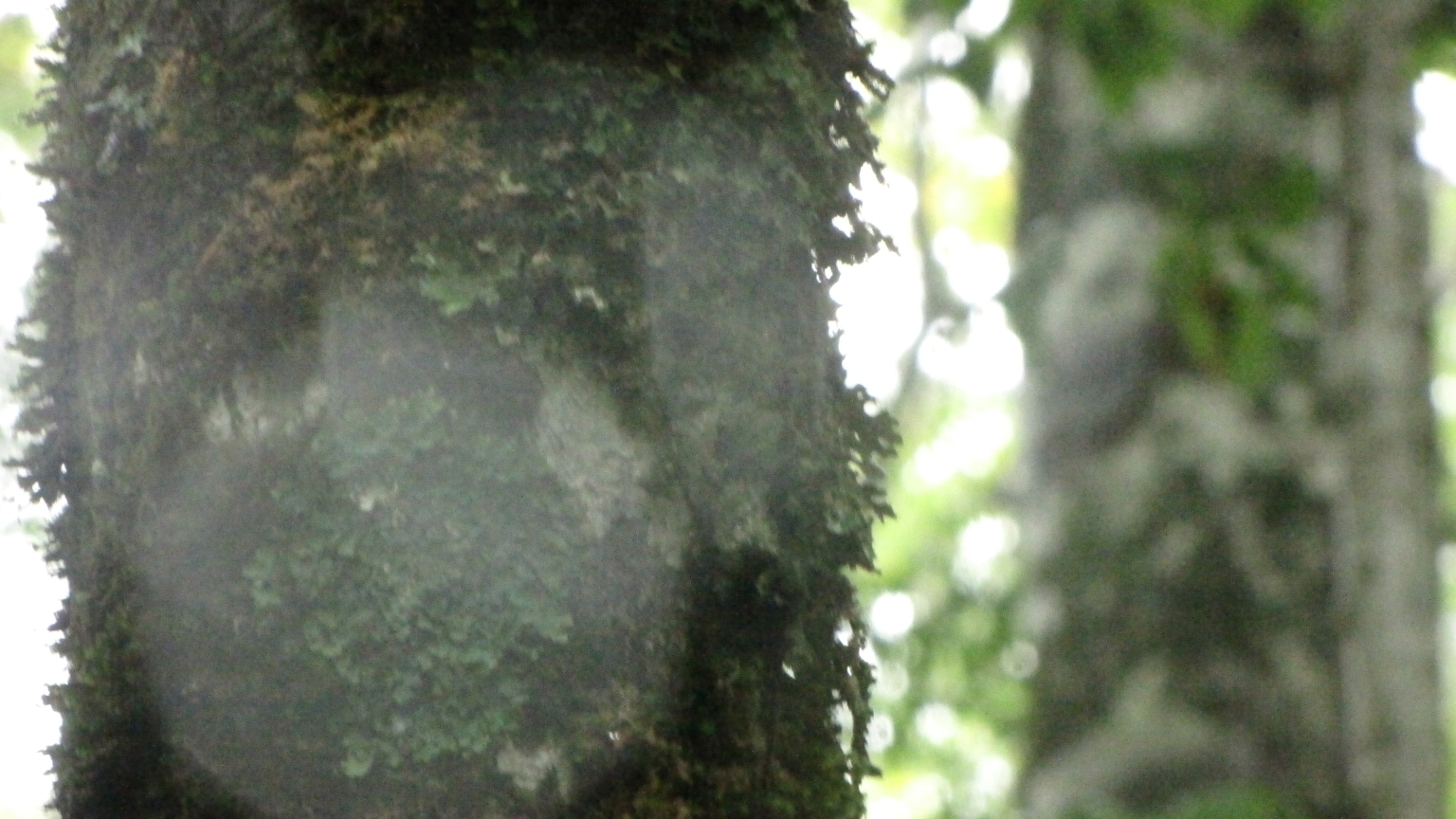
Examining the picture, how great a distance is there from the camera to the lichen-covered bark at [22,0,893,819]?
3.93 ft

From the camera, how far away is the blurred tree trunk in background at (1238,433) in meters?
4.06

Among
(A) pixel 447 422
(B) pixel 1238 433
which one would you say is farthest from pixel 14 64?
(A) pixel 447 422

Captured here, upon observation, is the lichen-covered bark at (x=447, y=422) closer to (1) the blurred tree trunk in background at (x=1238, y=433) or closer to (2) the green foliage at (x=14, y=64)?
(1) the blurred tree trunk in background at (x=1238, y=433)

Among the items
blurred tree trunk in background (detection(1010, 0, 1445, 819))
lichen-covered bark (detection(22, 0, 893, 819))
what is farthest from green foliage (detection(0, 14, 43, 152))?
lichen-covered bark (detection(22, 0, 893, 819))

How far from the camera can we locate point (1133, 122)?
4637 millimetres

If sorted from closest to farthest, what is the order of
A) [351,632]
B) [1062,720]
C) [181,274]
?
[351,632], [181,274], [1062,720]

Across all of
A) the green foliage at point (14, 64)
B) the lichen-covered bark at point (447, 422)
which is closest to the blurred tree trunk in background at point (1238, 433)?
the lichen-covered bark at point (447, 422)

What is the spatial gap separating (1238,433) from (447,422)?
11.6ft

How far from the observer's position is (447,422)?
1.22 metres

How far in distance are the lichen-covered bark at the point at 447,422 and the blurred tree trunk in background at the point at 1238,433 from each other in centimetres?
261

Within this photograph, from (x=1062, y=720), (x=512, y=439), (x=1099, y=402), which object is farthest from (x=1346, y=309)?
(x=512, y=439)

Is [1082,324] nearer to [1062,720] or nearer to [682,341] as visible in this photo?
[1062,720]

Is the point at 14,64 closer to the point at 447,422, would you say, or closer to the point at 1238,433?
the point at 1238,433

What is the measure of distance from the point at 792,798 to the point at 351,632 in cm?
37
